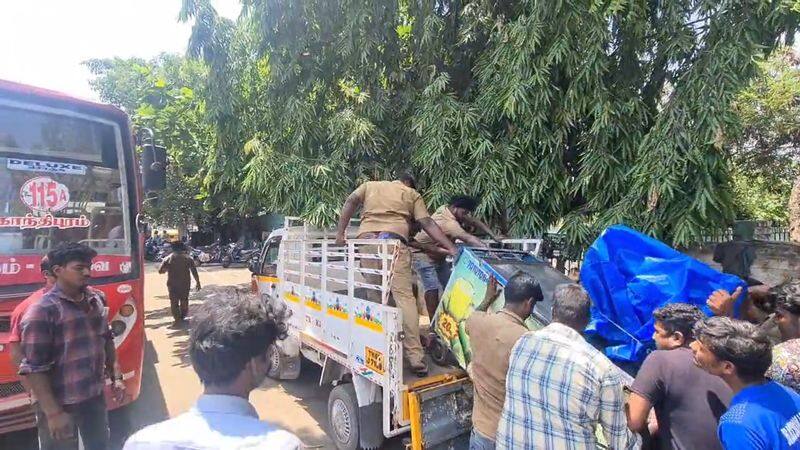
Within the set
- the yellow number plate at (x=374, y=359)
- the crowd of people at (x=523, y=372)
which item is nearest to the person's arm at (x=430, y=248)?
the crowd of people at (x=523, y=372)

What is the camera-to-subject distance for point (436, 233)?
152 inches

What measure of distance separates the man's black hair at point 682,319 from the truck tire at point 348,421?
2235mm

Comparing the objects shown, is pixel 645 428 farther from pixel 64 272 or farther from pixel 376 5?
pixel 376 5

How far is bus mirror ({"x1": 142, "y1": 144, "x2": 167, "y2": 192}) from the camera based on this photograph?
423 centimetres

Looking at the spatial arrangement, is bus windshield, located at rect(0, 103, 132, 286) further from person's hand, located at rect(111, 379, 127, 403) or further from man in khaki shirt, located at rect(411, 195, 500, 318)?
man in khaki shirt, located at rect(411, 195, 500, 318)

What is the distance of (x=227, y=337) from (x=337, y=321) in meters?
2.66

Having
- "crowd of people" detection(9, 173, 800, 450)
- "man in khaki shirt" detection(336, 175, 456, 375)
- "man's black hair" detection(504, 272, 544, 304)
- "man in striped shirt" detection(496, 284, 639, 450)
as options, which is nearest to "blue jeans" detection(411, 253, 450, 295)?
"man in khaki shirt" detection(336, 175, 456, 375)

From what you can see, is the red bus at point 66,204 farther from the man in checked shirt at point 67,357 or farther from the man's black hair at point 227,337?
the man's black hair at point 227,337

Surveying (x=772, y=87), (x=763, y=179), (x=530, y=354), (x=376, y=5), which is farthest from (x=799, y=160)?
(x=530, y=354)

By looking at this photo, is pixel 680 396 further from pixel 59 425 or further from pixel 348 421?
pixel 59 425

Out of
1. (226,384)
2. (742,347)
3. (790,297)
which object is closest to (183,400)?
(226,384)

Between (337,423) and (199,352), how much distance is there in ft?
9.40

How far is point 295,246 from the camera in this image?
500 cm

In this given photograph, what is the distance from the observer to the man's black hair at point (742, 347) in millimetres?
1581
